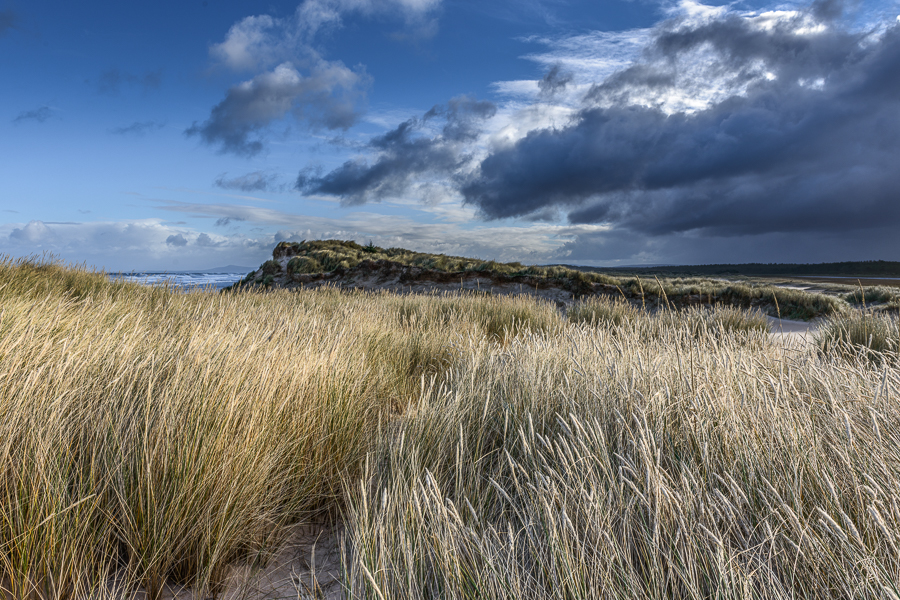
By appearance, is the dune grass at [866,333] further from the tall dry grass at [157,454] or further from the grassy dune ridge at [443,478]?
the tall dry grass at [157,454]

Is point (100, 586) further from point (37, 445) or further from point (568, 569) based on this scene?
point (568, 569)

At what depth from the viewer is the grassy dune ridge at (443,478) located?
1.17 meters

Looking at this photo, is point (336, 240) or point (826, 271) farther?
point (826, 271)

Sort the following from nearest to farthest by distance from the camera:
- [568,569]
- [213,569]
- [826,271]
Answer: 1. [568,569]
2. [213,569]
3. [826,271]

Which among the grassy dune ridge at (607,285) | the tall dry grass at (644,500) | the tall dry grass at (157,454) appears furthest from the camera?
the grassy dune ridge at (607,285)

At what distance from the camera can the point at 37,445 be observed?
1.63m

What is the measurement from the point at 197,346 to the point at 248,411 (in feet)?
2.62

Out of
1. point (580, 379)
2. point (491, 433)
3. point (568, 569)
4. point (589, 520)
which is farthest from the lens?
point (580, 379)

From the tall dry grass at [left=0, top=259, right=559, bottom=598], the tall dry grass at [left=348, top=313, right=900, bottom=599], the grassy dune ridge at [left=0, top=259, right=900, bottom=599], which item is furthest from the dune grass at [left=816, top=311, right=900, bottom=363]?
the tall dry grass at [left=0, top=259, right=559, bottom=598]

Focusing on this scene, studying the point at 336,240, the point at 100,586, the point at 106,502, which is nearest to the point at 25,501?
the point at 106,502

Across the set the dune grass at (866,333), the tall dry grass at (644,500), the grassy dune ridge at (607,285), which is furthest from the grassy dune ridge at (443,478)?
the grassy dune ridge at (607,285)

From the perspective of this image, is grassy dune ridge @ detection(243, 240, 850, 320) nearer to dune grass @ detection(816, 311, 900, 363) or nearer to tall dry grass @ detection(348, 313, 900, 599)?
dune grass @ detection(816, 311, 900, 363)

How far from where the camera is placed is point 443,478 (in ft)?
6.41

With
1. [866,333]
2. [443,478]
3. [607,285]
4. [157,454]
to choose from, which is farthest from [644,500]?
[607,285]
